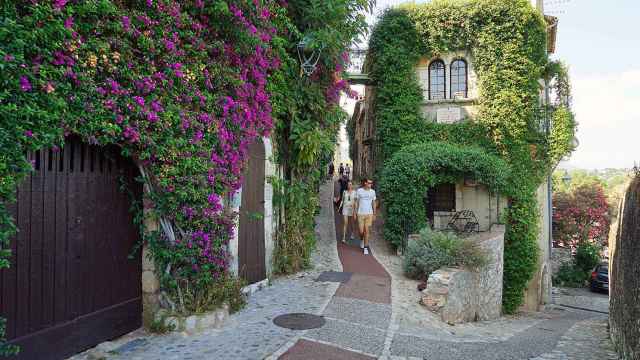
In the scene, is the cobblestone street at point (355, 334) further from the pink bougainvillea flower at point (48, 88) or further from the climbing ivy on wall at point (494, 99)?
the climbing ivy on wall at point (494, 99)

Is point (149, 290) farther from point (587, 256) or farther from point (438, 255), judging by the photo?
point (587, 256)

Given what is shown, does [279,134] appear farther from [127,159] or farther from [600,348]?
[600,348]

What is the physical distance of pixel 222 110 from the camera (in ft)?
18.3

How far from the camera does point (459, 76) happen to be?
1362 centimetres

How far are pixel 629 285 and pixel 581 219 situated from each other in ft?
58.5

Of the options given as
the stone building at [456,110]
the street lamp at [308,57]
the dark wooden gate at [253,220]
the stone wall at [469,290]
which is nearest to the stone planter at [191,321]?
the dark wooden gate at [253,220]

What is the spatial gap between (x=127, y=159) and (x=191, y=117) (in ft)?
2.88

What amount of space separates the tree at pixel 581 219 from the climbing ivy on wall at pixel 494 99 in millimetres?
9969

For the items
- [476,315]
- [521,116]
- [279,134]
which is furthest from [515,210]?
[279,134]

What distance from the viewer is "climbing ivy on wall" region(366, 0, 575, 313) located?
12.4 meters

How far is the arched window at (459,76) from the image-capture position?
13.6m

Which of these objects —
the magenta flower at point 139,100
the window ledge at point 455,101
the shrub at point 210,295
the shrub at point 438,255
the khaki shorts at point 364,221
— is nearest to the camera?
the magenta flower at point 139,100

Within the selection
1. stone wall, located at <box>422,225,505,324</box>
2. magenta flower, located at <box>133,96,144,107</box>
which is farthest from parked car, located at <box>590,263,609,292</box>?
magenta flower, located at <box>133,96,144,107</box>

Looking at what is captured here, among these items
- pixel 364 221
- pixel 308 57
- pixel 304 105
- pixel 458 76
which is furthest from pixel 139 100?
pixel 458 76
